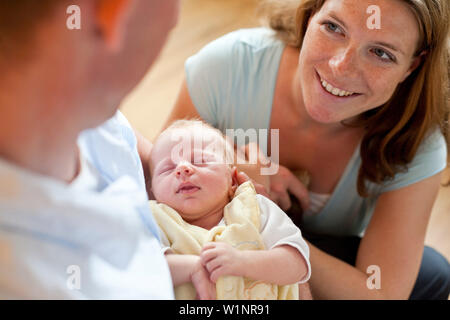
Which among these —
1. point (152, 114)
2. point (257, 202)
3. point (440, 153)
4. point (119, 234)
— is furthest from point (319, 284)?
point (152, 114)

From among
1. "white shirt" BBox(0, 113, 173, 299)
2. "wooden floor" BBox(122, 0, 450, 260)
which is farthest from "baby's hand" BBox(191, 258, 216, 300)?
"wooden floor" BBox(122, 0, 450, 260)

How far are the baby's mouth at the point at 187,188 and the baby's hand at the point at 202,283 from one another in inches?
7.3

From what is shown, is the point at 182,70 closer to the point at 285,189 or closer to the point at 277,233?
the point at 285,189

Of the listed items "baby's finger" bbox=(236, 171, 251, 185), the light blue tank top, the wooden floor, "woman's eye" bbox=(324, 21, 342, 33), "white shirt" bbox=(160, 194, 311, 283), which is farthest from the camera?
the wooden floor

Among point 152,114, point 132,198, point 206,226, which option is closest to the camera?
point 132,198

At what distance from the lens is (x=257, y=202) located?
966 mm

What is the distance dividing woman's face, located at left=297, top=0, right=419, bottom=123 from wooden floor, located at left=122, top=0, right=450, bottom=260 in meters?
1.06

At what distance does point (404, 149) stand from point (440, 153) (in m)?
0.11

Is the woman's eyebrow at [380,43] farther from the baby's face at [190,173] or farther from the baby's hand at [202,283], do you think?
the baby's hand at [202,283]

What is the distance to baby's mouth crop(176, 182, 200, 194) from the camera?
0.97 m

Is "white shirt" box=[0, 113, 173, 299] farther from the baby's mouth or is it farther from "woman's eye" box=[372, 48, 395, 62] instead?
"woman's eye" box=[372, 48, 395, 62]

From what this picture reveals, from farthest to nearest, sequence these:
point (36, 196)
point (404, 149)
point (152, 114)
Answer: point (152, 114) → point (404, 149) → point (36, 196)

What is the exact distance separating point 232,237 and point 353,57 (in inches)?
20.3
